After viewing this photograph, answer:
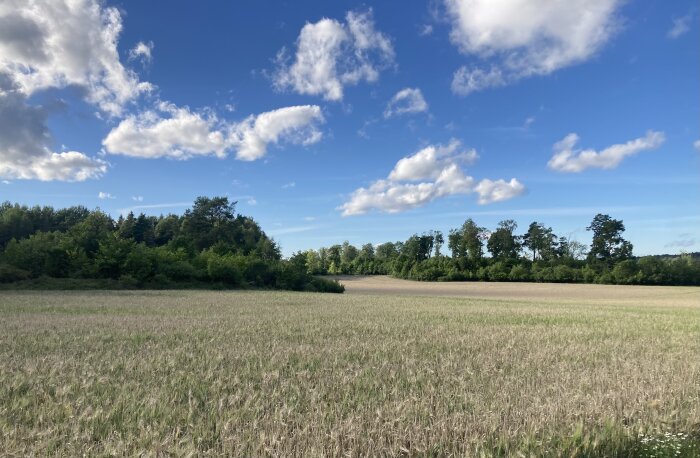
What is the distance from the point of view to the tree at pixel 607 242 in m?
84.6

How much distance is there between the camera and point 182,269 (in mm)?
41625

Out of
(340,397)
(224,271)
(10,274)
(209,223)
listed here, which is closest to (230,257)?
(224,271)

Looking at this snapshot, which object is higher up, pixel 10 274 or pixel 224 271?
pixel 224 271

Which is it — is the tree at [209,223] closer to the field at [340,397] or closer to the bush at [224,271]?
the bush at [224,271]

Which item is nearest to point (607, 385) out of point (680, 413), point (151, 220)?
point (680, 413)

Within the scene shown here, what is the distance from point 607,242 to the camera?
8662cm

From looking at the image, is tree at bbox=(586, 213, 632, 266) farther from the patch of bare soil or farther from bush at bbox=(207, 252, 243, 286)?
bush at bbox=(207, 252, 243, 286)

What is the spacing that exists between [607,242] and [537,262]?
1628 cm

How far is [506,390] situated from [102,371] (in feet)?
18.1

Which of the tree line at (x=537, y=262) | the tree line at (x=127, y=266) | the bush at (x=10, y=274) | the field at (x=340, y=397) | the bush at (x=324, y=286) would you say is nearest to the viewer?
the field at (x=340, y=397)

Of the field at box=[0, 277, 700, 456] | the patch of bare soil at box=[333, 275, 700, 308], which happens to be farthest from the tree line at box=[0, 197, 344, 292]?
the field at box=[0, 277, 700, 456]

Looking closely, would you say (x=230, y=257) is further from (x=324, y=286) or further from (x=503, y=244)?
(x=503, y=244)

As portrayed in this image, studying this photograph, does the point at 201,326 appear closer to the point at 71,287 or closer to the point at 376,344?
the point at 376,344

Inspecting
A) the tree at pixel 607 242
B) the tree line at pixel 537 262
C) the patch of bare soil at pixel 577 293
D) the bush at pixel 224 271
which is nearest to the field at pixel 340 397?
the bush at pixel 224 271
